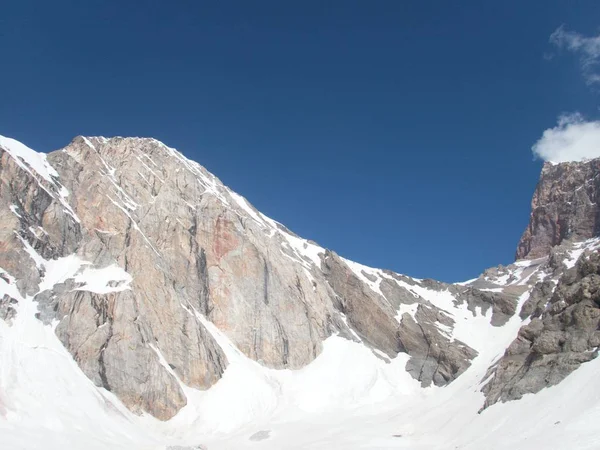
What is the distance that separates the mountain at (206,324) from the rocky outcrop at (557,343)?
18cm

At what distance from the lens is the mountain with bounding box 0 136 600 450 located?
50.5m

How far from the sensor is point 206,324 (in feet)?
241

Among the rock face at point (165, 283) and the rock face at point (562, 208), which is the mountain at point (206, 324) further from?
the rock face at point (562, 208)

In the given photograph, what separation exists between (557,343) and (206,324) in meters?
43.5

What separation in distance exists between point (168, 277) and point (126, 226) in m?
10.3

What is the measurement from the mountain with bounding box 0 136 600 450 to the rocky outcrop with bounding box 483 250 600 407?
0.18 m

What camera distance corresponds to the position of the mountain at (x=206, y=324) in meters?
50.5

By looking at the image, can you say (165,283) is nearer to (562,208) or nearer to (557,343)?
(557,343)

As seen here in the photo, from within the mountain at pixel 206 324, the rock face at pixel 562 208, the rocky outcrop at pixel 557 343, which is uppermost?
the rock face at pixel 562 208

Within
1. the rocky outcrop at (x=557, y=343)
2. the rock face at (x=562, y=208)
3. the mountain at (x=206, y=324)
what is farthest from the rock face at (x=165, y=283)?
the rock face at (x=562, y=208)

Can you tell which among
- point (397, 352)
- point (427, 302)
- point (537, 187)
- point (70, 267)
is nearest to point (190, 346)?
point (70, 267)

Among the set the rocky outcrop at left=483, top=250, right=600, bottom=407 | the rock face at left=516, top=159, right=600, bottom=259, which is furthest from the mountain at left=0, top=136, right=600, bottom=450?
A: the rock face at left=516, top=159, right=600, bottom=259

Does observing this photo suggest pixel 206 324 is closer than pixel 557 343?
No

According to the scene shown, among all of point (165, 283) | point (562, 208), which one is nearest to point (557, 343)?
point (165, 283)
